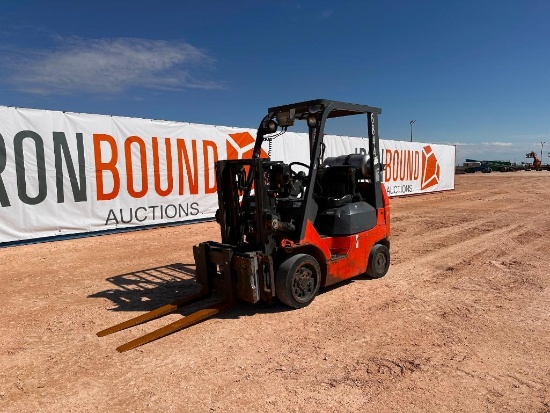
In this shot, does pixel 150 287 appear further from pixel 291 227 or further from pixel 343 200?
pixel 343 200

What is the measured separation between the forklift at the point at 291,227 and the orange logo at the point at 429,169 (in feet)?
64.2

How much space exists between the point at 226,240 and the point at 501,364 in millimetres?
3631

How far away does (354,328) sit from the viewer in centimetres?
466

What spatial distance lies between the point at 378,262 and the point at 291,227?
2187 millimetres

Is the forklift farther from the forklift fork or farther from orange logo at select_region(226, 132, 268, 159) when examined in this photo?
orange logo at select_region(226, 132, 268, 159)

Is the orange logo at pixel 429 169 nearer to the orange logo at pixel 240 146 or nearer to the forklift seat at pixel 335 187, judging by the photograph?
the orange logo at pixel 240 146

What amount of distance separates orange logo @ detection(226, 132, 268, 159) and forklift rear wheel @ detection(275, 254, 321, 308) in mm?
9302

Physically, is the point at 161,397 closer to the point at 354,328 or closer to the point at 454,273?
the point at 354,328

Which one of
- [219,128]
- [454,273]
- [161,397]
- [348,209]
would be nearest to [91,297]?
[161,397]

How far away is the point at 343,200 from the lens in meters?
5.89

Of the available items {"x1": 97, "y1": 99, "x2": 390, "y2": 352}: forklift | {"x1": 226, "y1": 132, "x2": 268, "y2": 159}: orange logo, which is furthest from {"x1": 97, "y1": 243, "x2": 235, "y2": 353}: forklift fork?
{"x1": 226, "y1": 132, "x2": 268, "y2": 159}: orange logo

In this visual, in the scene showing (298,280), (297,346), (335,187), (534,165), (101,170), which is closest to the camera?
(297,346)

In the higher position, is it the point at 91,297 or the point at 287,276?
the point at 287,276

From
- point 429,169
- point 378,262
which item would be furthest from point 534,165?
point 378,262
